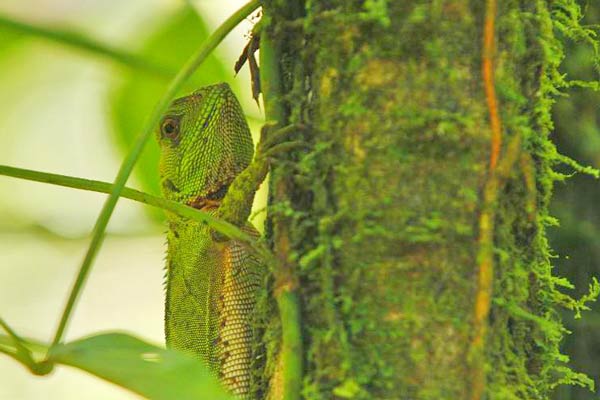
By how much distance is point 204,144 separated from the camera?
240cm

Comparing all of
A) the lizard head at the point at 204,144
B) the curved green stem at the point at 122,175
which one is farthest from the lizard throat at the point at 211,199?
the curved green stem at the point at 122,175

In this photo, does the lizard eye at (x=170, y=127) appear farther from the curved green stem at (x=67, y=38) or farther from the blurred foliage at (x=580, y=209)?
the blurred foliage at (x=580, y=209)

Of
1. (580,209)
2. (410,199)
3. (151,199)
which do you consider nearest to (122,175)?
(151,199)

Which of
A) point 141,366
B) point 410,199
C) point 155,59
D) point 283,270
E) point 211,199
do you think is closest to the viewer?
point 141,366

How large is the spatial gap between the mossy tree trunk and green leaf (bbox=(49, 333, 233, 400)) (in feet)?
0.88

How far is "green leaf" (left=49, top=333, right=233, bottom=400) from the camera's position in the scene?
0.97 meters

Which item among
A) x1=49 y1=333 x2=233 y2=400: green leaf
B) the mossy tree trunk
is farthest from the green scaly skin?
x1=49 y1=333 x2=233 y2=400: green leaf

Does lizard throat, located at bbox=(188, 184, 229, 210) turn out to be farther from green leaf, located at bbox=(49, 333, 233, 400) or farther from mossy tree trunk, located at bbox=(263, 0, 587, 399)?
green leaf, located at bbox=(49, 333, 233, 400)

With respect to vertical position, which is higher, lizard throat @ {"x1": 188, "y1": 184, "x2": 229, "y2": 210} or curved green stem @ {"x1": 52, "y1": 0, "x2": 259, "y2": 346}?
lizard throat @ {"x1": 188, "y1": 184, "x2": 229, "y2": 210}

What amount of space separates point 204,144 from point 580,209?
41.2 inches

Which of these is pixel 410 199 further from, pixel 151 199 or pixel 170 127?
pixel 170 127

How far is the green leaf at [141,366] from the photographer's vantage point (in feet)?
3.19

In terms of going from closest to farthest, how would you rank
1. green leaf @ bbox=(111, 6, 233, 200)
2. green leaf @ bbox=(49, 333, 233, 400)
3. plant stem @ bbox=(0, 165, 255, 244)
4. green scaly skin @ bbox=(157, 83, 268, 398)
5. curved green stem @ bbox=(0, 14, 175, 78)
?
green leaf @ bbox=(49, 333, 233, 400), plant stem @ bbox=(0, 165, 255, 244), curved green stem @ bbox=(0, 14, 175, 78), green scaly skin @ bbox=(157, 83, 268, 398), green leaf @ bbox=(111, 6, 233, 200)

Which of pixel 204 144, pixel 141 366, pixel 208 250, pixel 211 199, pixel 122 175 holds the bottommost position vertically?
pixel 141 366
